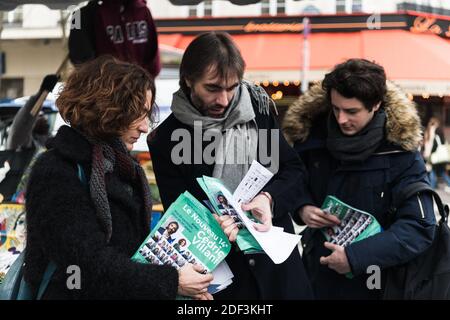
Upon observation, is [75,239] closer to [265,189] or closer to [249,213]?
[249,213]

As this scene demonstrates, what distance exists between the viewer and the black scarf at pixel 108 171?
181cm

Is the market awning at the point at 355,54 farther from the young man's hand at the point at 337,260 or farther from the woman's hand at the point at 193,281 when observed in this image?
the woman's hand at the point at 193,281

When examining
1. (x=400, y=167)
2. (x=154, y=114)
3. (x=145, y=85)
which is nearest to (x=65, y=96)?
(x=145, y=85)

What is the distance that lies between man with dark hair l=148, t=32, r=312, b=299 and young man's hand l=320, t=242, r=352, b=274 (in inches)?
6.3

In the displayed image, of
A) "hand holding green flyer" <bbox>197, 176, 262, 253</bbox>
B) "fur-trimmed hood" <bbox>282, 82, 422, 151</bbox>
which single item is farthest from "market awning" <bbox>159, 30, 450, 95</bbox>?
"hand holding green flyer" <bbox>197, 176, 262, 253</bbox>

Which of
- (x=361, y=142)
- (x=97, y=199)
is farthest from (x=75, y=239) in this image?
(x=361, y=142)

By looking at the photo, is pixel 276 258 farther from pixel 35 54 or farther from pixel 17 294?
pixel 35 54

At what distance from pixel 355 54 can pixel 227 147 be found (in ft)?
43.0

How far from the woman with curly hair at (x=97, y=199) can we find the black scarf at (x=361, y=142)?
→ 937 millimetres

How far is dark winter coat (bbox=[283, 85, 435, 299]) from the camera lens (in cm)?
243

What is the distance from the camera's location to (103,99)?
6.04 ft

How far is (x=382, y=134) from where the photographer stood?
8.34ft

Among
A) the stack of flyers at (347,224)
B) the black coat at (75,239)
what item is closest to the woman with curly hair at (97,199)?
the black coat at (75,239)

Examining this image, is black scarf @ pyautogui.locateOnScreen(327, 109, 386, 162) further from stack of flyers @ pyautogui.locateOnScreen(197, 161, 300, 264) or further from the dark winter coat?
stack of flyers @ pyautogui.locateOnScreen(197, 161, 300, 264)
